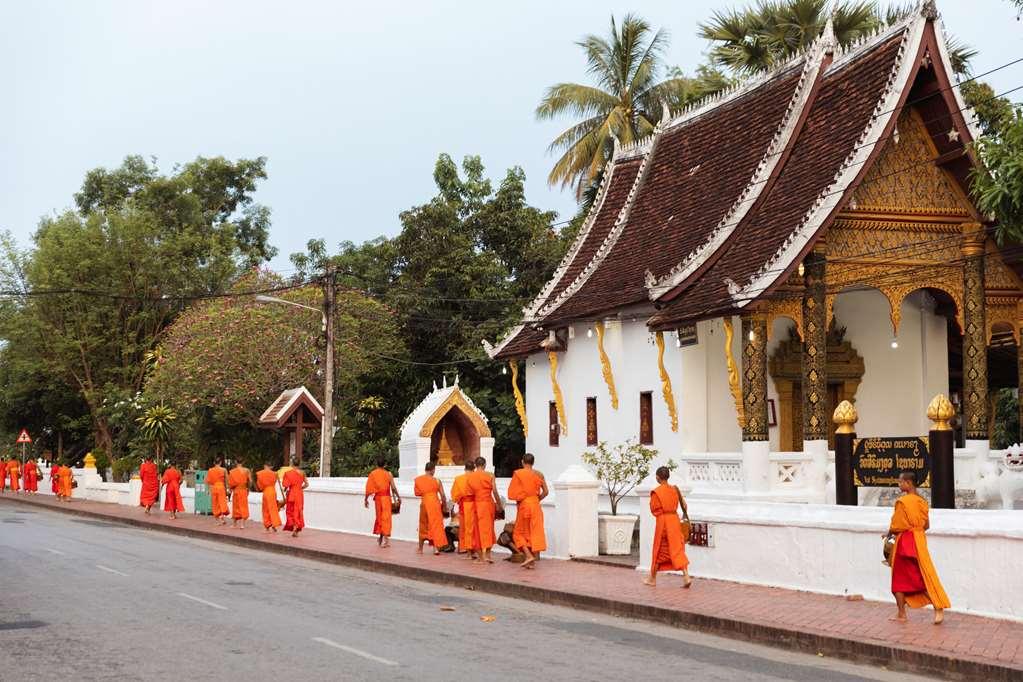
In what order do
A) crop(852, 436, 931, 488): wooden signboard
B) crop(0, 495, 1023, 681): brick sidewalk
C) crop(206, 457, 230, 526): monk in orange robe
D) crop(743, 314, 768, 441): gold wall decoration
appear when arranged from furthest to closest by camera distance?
crop(206, 457, 230, 526): monk in orange robe → crop(743, 314, 768, 441): gold wall decoration → crop(852, 436, 931, 488): wooden signboard → crop(0, 495, 1023, 681): brick sidewalk

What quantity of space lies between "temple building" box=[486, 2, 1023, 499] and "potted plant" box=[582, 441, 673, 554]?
644mm

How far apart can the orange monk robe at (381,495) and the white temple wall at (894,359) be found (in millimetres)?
8911

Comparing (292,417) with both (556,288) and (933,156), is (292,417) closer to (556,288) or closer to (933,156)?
(556,288)

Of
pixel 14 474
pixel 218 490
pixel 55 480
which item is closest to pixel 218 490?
pixel 218 490

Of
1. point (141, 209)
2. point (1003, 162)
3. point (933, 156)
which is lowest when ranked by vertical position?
point (1003, 162)

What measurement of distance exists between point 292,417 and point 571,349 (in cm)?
823

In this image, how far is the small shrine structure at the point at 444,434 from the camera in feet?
100

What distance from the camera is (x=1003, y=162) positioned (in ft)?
54.1

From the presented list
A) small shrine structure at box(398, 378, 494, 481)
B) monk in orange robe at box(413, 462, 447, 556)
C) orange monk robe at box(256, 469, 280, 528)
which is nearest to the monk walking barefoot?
orange monk robe at box(256, 469, 280, 528)

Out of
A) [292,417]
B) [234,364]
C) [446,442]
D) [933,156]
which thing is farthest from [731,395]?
[234,364]

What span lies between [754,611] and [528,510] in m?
5.95

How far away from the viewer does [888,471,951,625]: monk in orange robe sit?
40.3 ft

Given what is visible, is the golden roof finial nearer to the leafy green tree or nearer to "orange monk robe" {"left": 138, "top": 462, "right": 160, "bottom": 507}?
"orange monk robe" {"left": 138, "top": 462, "right": 160, "bottom": 507}

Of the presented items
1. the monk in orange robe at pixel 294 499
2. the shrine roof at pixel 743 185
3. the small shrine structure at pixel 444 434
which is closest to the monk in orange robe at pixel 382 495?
the monk in orange robe at pixel 294 499
